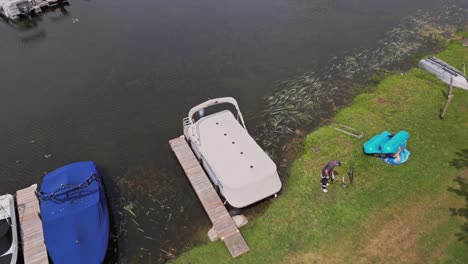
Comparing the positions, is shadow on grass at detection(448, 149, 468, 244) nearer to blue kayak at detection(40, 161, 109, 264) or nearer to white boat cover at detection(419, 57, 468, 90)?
white boat cover at detection(419, 57, 468, 90)

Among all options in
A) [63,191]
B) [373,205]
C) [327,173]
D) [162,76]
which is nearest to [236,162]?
[327,173]

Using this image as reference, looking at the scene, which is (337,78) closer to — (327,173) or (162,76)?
(327,173)

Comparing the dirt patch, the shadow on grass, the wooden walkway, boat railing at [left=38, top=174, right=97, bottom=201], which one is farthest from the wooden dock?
the dirt patch

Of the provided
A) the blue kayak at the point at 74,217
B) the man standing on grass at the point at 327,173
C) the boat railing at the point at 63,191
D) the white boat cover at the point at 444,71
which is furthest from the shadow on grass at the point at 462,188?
the boat railing at the point at 63,191

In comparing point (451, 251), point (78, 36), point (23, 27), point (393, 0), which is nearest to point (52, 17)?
point (23, 27)

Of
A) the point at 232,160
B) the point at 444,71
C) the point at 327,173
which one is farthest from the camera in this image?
the point at 444,71

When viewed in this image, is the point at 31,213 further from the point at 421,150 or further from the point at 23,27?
the point at 23,27
